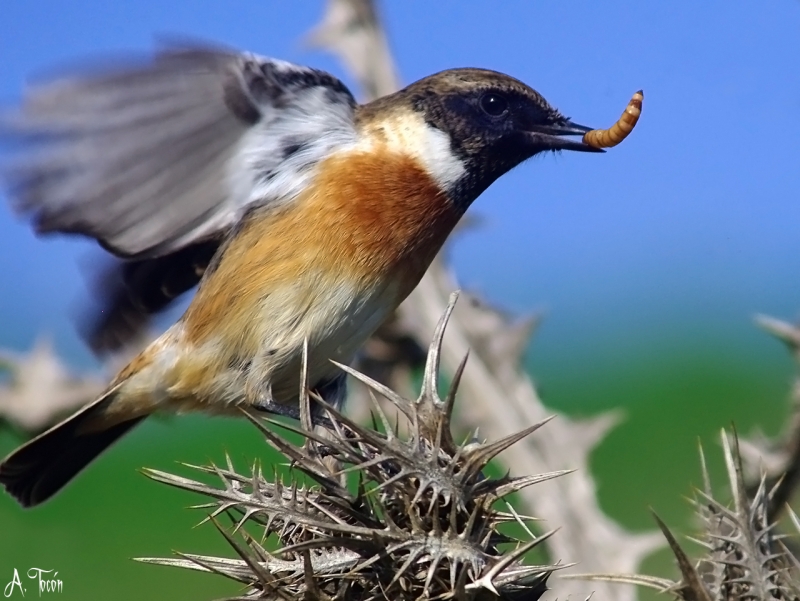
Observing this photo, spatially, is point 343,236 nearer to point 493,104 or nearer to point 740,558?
point 493,104

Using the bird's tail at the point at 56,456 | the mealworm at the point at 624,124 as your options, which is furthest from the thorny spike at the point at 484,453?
the bird's tail at the point at 56,456

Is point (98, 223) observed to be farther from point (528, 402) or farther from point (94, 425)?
point (528, 402)

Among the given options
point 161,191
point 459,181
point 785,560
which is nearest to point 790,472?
point 785,560

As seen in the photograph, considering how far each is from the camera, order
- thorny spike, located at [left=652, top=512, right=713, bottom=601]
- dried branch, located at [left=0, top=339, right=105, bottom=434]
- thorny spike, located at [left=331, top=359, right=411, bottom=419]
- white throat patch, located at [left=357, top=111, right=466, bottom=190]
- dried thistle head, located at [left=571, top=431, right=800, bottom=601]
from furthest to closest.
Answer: dried branch, located at [left=0, top=339, right=105, bottom=434]
white throat patch, located at [left=357, top=111, right=466, bottom=190]
thorny spike, located at [left=331, top=359, right=411, bottom=419]
dried thistle head, located at [left=571, top=431, right=800, bottom=601]
thorny spike, located at [left=652, top=512, right=713, bottom=601]

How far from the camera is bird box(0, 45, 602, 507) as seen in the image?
12.5ft

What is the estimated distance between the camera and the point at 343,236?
12.6ft

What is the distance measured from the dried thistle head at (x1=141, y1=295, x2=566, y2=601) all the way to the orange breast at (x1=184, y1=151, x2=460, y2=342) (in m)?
1.45

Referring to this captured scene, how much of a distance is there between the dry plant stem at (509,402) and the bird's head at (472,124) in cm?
67

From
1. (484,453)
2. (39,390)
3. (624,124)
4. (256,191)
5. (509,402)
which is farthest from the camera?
(39,390)

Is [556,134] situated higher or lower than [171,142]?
lower

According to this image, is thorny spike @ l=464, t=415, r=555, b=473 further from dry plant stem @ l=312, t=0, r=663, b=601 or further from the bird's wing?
the bird's wing

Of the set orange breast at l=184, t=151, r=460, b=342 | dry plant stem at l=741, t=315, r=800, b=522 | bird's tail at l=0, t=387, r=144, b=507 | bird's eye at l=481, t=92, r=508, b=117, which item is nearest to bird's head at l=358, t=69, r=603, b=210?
bird's eye at l=481, t=92, r=508, b=117

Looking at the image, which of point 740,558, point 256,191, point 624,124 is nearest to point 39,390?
point 256,191

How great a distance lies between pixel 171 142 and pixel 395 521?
6.86ft
